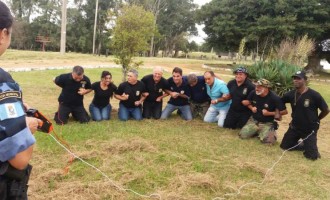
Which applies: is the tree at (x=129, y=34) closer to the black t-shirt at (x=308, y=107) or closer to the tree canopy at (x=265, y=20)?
the black t-shirt at (x=308, y=107)

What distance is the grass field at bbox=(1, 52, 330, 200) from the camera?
3.75 metres

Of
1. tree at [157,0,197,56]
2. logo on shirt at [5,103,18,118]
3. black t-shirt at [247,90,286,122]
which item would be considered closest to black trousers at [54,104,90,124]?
black t-shirt at [247,90,286,122]

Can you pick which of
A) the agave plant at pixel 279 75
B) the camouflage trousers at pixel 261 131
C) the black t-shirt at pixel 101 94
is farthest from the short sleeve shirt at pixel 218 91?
the agave plant at pixel 279 75

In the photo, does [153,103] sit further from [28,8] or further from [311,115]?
[28,8]

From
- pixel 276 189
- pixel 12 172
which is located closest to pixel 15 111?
pixel 12 172

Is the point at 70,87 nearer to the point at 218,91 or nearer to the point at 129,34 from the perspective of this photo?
the point at 218,91

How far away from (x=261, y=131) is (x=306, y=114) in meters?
0.92

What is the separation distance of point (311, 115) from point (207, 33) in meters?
24.3

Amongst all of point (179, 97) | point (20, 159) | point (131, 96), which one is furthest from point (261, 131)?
point (20, 159)

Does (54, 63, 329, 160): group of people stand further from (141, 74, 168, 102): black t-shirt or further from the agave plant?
the agave plant

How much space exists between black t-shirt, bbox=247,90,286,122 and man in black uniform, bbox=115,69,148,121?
2236 millimetres

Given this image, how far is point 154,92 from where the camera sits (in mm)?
7277

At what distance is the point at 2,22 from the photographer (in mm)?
1357

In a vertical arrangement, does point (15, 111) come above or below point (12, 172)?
above
